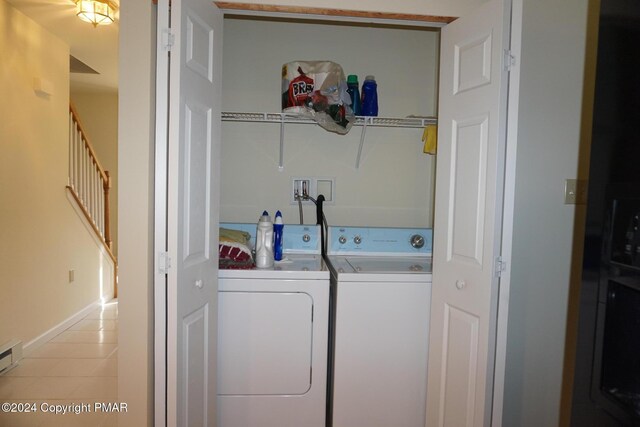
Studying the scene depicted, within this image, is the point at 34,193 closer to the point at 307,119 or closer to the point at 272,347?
the point at 307,119

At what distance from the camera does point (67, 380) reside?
2.62 m

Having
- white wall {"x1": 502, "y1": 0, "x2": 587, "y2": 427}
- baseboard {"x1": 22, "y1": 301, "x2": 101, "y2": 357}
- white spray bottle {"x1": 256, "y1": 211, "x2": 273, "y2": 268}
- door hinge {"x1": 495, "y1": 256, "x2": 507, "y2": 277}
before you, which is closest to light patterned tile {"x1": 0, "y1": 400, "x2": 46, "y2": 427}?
baseboard {"x1": 22, "y1": 301, "x2": 101, "y2": 357}

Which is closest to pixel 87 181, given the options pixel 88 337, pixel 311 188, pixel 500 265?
pixel 88 337

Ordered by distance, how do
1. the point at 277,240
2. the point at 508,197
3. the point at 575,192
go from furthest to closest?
the point at 277,240 → the point at 575,192 → the point at 508,197

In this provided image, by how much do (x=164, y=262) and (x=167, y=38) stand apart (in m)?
0.76

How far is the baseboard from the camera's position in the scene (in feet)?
10.1

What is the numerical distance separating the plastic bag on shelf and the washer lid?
0.79 meters

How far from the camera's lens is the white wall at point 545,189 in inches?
72.3

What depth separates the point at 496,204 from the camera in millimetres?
1472

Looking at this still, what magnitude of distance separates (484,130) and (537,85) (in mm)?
584

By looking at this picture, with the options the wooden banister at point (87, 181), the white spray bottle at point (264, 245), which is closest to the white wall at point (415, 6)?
the white spray bottle at point (264, 245)

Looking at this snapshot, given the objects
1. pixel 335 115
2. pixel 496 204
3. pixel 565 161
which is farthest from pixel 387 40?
pixel 496 204

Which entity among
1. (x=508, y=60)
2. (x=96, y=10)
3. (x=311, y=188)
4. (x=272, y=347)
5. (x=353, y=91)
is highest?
(x=96, y=10)

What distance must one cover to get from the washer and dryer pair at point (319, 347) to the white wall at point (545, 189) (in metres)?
0.45
